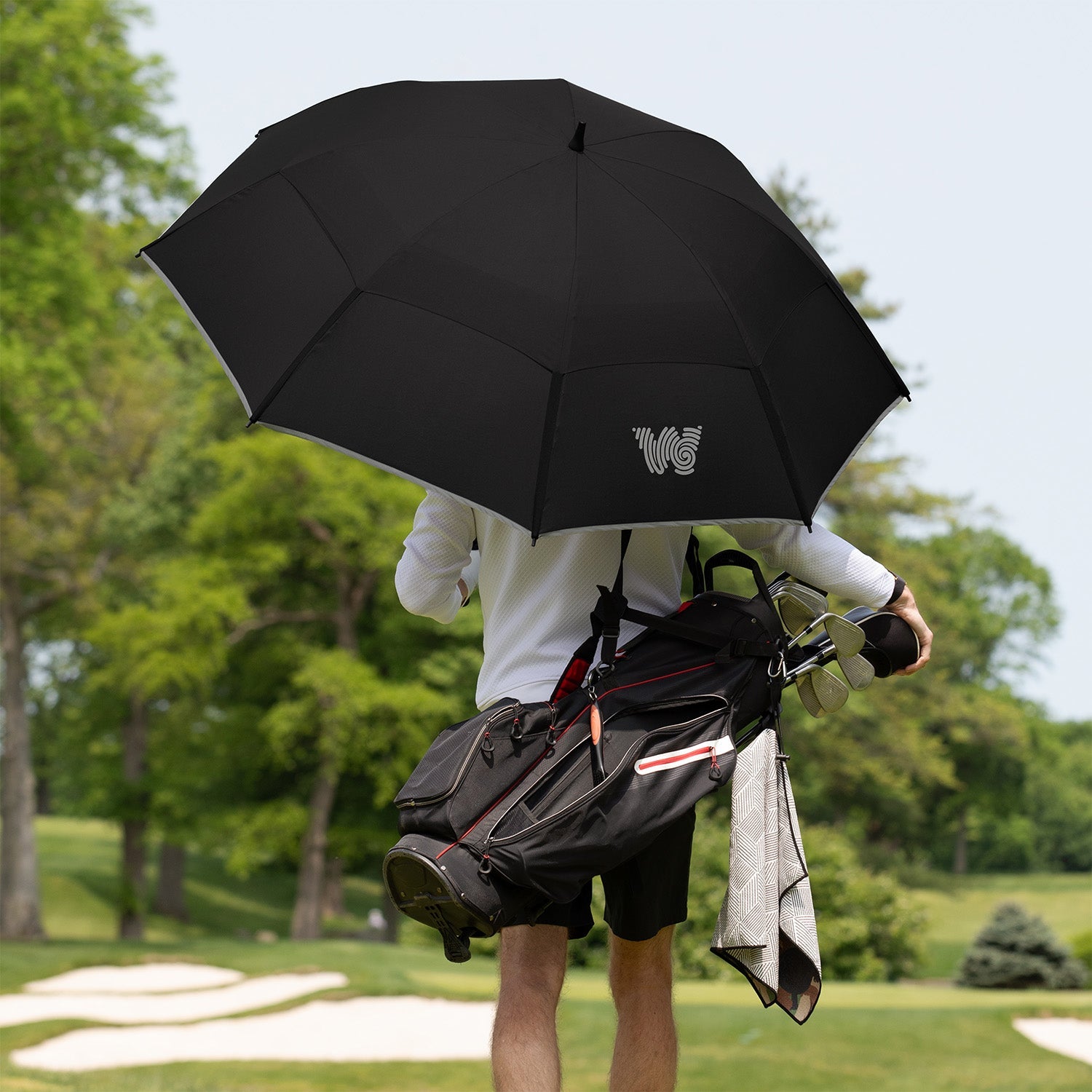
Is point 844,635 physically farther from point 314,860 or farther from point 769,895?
point 314,860

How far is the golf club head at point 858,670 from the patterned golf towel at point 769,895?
0.72ft

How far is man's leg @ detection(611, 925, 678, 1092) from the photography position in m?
2.59

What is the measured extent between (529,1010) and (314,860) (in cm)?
1685

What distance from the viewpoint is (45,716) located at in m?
28.4

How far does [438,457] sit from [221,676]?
2036 cm

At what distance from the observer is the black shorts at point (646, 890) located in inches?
100

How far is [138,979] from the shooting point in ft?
34.7

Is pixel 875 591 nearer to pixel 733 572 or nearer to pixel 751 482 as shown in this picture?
pixel 751 482

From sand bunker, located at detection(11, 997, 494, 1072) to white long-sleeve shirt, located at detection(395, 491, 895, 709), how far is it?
5.03 metres

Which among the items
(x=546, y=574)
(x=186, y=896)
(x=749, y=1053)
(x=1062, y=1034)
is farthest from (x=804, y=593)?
(x=186, y=896)

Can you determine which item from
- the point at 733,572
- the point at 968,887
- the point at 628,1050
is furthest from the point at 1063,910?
the point at 628,1050

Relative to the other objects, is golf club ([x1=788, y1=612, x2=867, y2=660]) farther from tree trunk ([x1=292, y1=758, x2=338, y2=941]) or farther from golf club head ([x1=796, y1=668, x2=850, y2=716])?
tree trunk ([x1=292, y1=758, x2=338, y2=941])

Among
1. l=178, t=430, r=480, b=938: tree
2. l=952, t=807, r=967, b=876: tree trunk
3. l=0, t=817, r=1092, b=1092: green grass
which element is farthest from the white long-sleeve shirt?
l=952, t=807, r=967, b=876: tree trunk

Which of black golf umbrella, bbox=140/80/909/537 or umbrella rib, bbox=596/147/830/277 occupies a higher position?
umbrella rib, bbox=596/147/830/277
